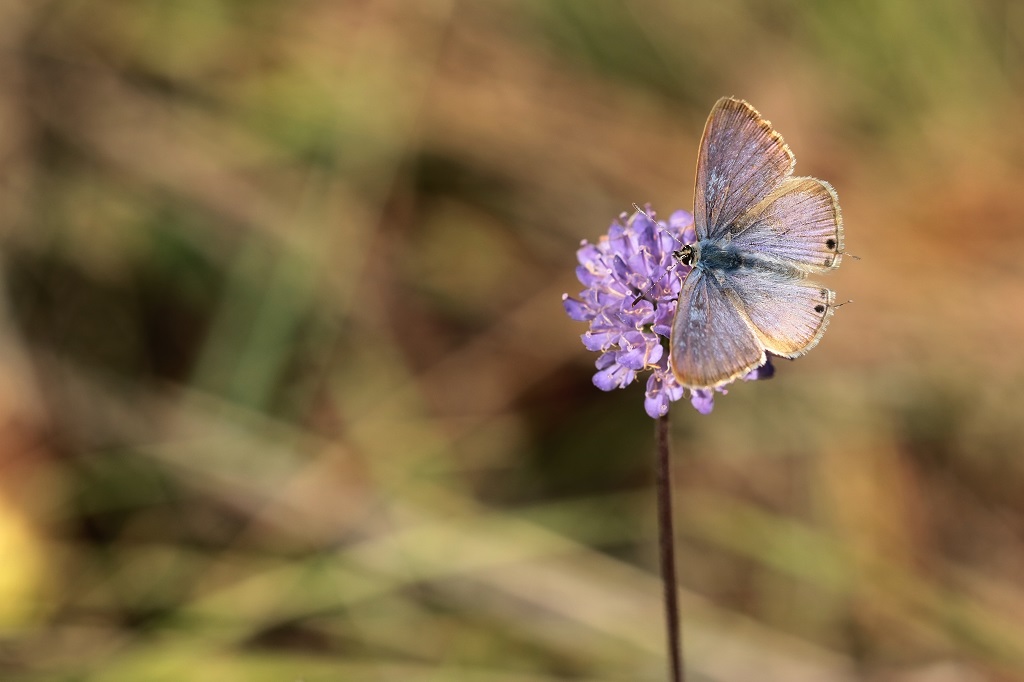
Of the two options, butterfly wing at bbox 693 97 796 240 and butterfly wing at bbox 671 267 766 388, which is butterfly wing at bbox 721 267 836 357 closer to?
butterfly wing at bbox 671 267 766 388

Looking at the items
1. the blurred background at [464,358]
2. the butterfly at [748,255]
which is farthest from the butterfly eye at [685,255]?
the blurred background at [464,358]

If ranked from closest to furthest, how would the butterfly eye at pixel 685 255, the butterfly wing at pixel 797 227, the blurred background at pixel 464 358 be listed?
the butterfly wing at pixel 797 227
the butterfly eye at pixel 685 255
the blurred background at pixel 464 358

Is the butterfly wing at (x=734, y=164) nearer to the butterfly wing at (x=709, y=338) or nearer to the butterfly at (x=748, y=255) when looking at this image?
the butterfly at (x=748, y=255)

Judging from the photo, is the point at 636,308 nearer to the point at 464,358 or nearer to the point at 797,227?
the point at 797,227

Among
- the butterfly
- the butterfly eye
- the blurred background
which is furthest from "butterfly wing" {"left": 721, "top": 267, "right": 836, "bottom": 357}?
the blurred background

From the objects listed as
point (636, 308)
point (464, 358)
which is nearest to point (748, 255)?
point (636, 308)

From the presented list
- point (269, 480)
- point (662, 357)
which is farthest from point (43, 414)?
point (662, 357)

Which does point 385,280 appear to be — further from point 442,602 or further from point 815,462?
point 815,462
